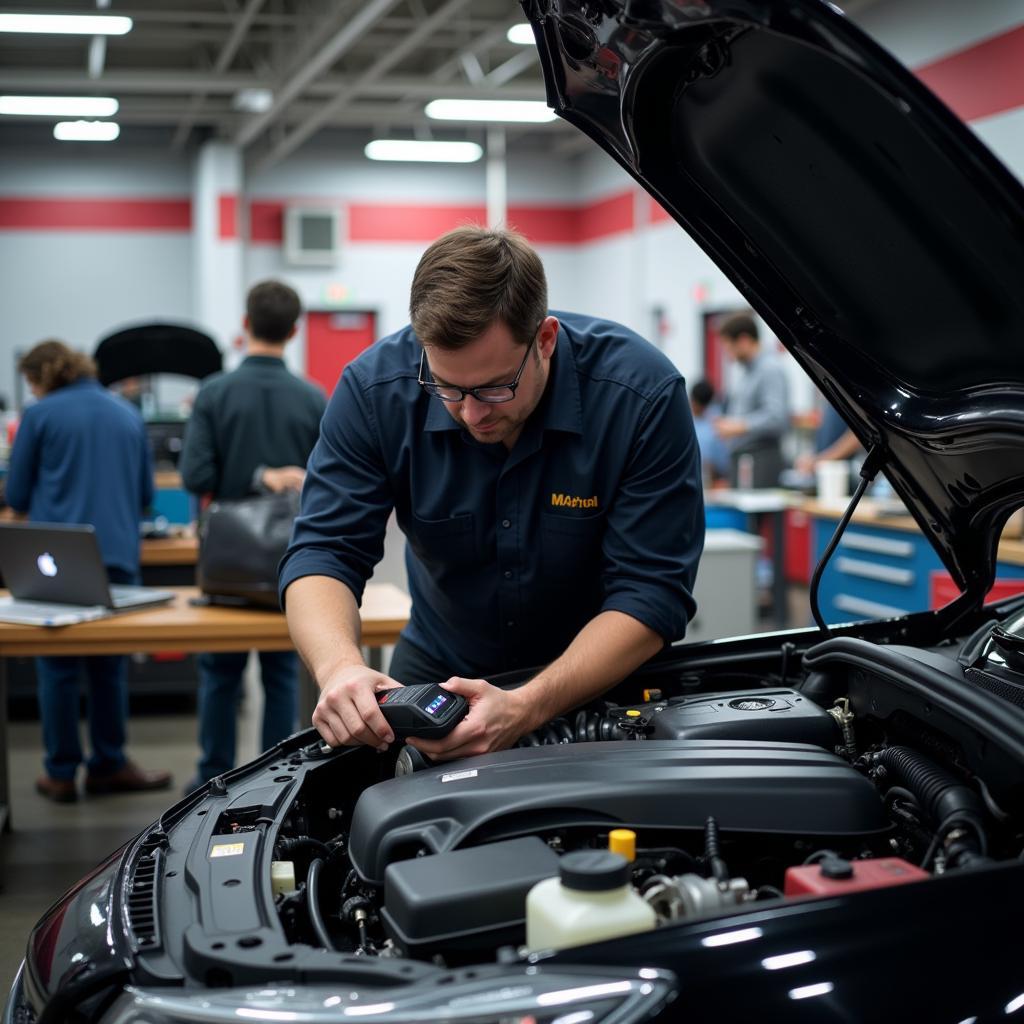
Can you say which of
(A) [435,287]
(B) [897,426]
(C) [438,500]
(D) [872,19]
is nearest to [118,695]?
(C) [438,500]

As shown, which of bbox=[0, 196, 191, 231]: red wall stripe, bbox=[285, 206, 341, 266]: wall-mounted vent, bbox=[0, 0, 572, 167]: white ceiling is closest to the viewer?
bbox=[0, 0, 572, 167]: white ceiling

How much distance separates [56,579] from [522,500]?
186 cm

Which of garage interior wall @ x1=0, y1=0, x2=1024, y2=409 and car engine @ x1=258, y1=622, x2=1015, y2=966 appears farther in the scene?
garage interior wall @ x1=0, y1=0, x2=1024, y2=409

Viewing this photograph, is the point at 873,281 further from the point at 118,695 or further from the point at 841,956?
the point at 118,695

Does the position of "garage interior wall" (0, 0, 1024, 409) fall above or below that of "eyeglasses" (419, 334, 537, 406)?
above

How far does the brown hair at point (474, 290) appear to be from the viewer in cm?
159

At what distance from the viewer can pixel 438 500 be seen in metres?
1.91

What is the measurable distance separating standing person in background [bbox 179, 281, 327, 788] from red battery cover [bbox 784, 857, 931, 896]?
9.05ft

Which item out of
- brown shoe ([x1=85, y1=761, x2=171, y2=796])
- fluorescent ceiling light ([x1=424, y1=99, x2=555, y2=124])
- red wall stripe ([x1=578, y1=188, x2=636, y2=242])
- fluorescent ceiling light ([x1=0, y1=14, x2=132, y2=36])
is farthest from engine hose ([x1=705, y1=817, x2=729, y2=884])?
red wall stripe ([x1=578, y1=188, x2=636, y2=242])

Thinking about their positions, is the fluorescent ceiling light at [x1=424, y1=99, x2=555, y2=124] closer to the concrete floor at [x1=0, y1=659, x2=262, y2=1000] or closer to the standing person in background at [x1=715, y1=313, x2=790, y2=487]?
the standing person in background at [x1=715, y1=313, x2=790, y2=487]

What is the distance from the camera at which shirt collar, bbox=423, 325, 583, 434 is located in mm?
1872

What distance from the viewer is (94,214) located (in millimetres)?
13211

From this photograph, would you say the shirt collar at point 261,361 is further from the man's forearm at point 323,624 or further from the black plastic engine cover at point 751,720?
the black plastic engine cover at point 751,720

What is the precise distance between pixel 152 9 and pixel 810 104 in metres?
9.22
